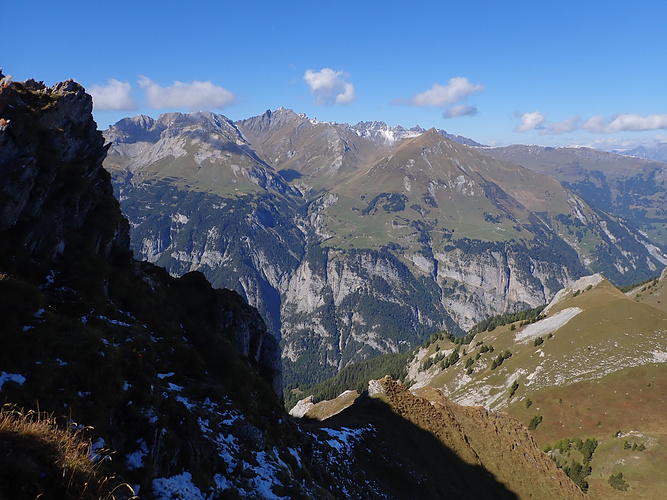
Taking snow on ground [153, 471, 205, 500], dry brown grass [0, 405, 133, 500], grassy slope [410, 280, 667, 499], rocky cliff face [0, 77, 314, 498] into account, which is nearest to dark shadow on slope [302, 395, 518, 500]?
rocky cliff face [0, 77, 314, 498]

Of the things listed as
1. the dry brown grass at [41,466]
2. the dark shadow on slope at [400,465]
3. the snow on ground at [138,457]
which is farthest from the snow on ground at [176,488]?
the dark shadow on slope at [400,465]

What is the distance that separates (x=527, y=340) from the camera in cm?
15125

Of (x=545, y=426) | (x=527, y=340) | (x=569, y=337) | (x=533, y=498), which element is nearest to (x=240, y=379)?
(x=533, y=498)

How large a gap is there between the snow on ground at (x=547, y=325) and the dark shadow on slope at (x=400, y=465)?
104 m

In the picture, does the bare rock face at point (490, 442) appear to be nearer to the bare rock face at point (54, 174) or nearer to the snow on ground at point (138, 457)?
the snow on ground at point (138, 457)

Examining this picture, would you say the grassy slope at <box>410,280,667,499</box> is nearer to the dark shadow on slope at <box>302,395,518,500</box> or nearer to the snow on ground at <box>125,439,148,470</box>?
the dark shadow on slope at <box>302,395,518,500</box>

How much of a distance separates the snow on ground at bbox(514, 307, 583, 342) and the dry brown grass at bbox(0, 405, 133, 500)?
164767 millimetres

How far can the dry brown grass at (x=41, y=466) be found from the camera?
771 centimetres

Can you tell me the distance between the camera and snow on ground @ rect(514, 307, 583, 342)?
480 ft

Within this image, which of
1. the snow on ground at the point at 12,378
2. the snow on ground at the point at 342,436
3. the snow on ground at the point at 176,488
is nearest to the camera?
the snow on ground at the point at 12,378

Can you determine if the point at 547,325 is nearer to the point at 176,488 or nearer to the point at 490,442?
the point at 490,442

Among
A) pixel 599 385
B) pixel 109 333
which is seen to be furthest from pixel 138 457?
pixel 599 385

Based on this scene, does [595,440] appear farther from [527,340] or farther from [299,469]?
[299,469]

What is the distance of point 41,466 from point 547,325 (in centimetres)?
17501
